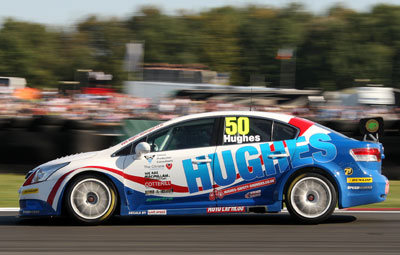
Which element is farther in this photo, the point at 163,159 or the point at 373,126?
the point at 373,126

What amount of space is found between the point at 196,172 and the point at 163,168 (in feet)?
1.20

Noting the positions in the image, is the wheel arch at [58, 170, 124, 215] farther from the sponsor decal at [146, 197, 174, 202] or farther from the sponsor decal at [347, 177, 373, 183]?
the sponsor decal at [347, 177, 373, 183]

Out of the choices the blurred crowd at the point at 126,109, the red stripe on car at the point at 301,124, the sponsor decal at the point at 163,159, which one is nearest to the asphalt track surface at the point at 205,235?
the sponsor decal at the point at 163,159

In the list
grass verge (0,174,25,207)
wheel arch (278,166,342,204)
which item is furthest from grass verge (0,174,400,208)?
wheel arch (278,166,342,204)

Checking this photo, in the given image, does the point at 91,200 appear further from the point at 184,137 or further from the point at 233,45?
the point at 233,45

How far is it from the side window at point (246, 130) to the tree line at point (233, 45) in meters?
57.3

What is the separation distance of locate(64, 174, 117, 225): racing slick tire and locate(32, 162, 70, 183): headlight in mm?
257

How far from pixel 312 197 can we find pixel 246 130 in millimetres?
1040

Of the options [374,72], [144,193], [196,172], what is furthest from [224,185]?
[374,72]

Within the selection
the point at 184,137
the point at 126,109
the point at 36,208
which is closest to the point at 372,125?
the point at 184,137

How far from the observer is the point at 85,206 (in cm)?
695

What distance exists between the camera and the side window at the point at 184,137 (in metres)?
7.10

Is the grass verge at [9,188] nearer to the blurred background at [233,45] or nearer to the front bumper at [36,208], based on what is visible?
the front bumper at [36,208]

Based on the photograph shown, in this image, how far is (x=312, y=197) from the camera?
7031mm
